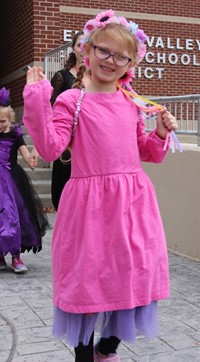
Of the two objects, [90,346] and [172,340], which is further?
[172,340]

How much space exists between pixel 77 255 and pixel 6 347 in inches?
48.2

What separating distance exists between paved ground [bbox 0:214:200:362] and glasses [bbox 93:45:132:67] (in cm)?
171

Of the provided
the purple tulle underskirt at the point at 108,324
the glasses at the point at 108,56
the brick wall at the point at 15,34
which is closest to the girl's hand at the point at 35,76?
the glasses at the point at 108,56

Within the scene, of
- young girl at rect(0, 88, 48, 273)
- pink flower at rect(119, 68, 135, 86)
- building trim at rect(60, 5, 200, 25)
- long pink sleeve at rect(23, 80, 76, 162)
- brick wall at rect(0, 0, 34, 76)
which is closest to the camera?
long pink sleeve at rect(23, 80, 76, 162)

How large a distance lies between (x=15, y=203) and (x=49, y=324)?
1707 millimetres

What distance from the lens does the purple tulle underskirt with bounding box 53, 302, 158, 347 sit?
2523 millimetres

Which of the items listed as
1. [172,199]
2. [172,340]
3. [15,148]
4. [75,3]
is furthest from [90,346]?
[75,3]

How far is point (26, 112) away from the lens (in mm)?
2391

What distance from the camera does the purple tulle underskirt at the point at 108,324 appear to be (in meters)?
2.52

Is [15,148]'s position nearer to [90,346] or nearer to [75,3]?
[90,346]

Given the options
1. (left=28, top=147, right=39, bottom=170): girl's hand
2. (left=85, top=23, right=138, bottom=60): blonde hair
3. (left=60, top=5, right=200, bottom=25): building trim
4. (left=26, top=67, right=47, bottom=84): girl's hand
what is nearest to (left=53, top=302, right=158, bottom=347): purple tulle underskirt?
(left=26, top=67, right=47, bottom=84): girl's hand

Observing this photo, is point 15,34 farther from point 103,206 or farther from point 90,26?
point 103,206

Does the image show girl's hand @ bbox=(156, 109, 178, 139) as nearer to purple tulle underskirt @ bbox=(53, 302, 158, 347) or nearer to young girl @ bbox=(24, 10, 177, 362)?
young girl @ bbox=(24, 10, 177, 362)

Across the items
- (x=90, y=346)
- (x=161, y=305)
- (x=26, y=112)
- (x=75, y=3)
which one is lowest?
(x=161, y=305)
